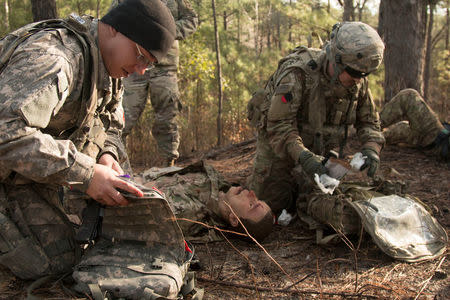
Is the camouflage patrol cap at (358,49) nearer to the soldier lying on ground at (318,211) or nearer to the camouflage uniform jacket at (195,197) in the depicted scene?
the soldier lying on ground at (318,211)

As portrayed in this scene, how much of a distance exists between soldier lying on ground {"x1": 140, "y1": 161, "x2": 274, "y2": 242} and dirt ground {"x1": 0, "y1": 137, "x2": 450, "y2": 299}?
134mm

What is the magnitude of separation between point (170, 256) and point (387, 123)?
13.5 ft

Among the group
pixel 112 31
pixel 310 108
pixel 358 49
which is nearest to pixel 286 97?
pixel 310 108

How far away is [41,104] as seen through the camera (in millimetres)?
1707

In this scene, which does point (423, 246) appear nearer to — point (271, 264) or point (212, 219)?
point (271, 264)

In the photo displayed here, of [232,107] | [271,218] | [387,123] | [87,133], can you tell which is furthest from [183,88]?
[87,133]

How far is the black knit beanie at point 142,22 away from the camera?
1961 mm

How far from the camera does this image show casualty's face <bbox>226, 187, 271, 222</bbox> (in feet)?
10.6

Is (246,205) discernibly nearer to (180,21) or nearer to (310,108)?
(310,108)

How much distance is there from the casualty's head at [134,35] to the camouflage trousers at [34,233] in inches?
31.2

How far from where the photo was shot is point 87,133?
2.35 meters

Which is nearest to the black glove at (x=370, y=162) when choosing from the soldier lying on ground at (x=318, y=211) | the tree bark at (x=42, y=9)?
the soldier lying on ground at (x=318, y=211)

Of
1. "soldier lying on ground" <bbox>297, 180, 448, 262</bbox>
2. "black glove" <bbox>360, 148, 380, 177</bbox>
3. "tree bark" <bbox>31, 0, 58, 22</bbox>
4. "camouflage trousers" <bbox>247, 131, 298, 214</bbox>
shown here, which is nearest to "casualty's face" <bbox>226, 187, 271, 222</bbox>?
"soldier lying on ground" <bbox>297, 180, 448, 262</bbox>

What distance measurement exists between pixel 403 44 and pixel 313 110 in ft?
11.2
